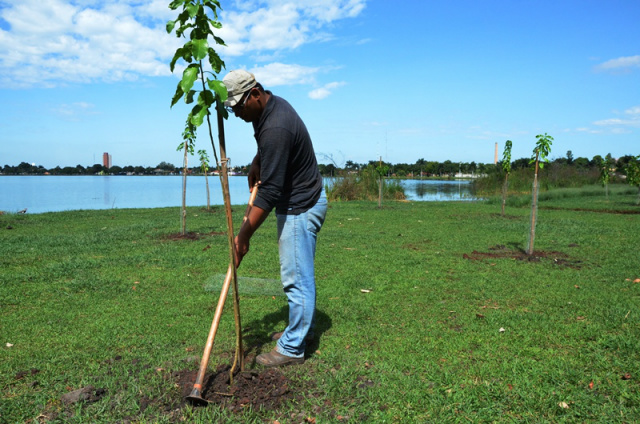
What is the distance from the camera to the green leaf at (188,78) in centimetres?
256

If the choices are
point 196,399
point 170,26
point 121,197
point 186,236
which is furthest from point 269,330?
point 121,197

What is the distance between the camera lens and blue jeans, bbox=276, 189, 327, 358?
3225mm

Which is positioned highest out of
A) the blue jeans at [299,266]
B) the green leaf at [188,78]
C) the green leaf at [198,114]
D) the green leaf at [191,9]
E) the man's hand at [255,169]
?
the green leaf at [191,9]

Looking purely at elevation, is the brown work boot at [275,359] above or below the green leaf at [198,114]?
below

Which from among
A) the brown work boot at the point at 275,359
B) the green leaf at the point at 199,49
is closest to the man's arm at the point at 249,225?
the brown work boot at the point at 275,359

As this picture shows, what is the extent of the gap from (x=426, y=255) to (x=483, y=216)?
294 inches

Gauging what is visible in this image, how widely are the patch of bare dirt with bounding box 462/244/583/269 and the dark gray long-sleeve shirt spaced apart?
16.4 ft

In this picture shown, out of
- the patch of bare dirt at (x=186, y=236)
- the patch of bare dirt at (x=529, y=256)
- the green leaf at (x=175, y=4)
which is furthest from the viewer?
the patch of bare dirt at (x=186, y=236)

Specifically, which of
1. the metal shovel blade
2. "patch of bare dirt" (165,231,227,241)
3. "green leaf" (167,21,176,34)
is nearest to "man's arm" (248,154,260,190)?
"green leaf" (167,21,176,34)

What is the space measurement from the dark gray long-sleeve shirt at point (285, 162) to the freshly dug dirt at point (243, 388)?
114 cm

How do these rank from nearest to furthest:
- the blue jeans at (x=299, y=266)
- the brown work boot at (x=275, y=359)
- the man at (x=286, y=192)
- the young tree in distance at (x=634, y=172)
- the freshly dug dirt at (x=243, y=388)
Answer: the freshly dug dirt at (x=243, y=388) < the man at (x=286, y=192) < the blue jeans at (x=299, y=266) < the brown work boot at (x=275, y=359) < the young tree in distance at (x=634, y=172)

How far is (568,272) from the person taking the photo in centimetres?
652

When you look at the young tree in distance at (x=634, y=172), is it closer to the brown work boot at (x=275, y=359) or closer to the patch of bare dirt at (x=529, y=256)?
the patch of bare dirt at (x=529, y=256)

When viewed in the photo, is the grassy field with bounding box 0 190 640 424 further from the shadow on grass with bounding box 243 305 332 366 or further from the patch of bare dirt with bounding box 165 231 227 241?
the patch of bare dirt with bounding box 165 231 227 241
